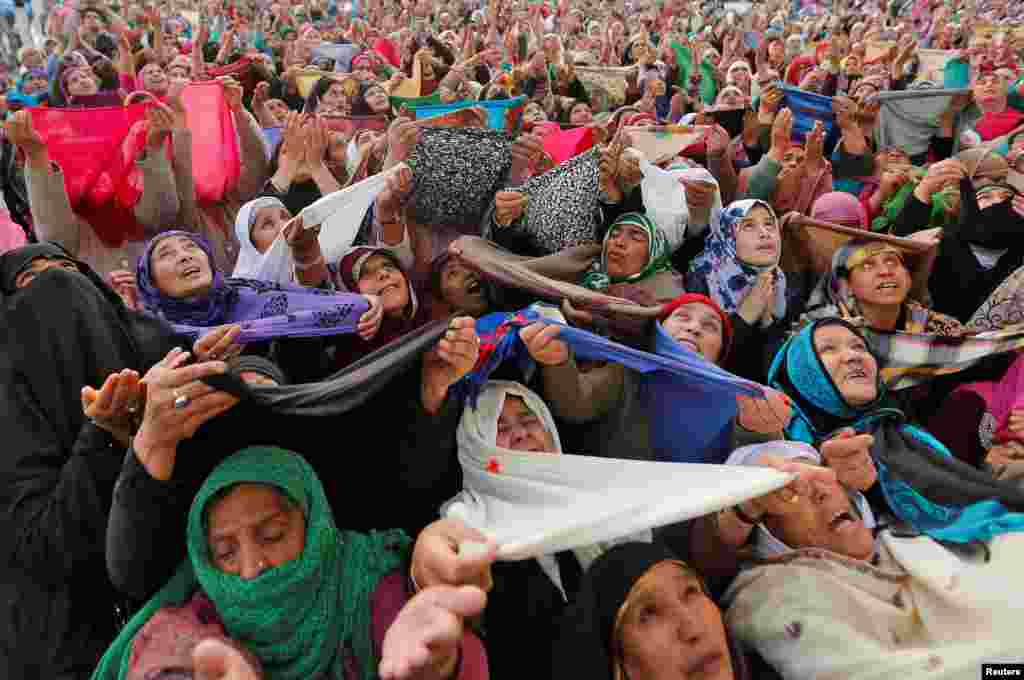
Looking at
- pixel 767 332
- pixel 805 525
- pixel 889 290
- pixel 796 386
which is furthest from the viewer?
pixel 767 332

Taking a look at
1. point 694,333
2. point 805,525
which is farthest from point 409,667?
point 694,333

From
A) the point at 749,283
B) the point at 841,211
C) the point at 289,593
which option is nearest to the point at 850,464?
the point at 749,283

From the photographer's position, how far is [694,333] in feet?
7.98

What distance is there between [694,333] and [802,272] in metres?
1.37

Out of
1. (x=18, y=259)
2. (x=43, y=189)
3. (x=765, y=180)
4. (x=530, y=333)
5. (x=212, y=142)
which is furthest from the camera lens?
(x=765, y=180)

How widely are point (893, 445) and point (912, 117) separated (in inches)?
154

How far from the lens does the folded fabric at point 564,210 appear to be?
10.3 ft

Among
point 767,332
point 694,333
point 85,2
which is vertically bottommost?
point 767,332

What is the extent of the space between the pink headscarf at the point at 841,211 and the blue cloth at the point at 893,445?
151cm

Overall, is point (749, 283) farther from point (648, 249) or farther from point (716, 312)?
point (716, 312)

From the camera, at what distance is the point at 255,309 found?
251 centimetres

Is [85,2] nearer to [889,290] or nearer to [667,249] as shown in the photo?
[667,249]

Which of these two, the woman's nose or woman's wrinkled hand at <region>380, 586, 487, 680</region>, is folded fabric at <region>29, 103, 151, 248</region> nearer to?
the woman's nose

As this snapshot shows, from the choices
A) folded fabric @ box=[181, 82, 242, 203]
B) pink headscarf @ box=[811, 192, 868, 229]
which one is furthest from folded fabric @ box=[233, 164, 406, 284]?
pink headscarf @ box=[811, 192, 868, 229]
